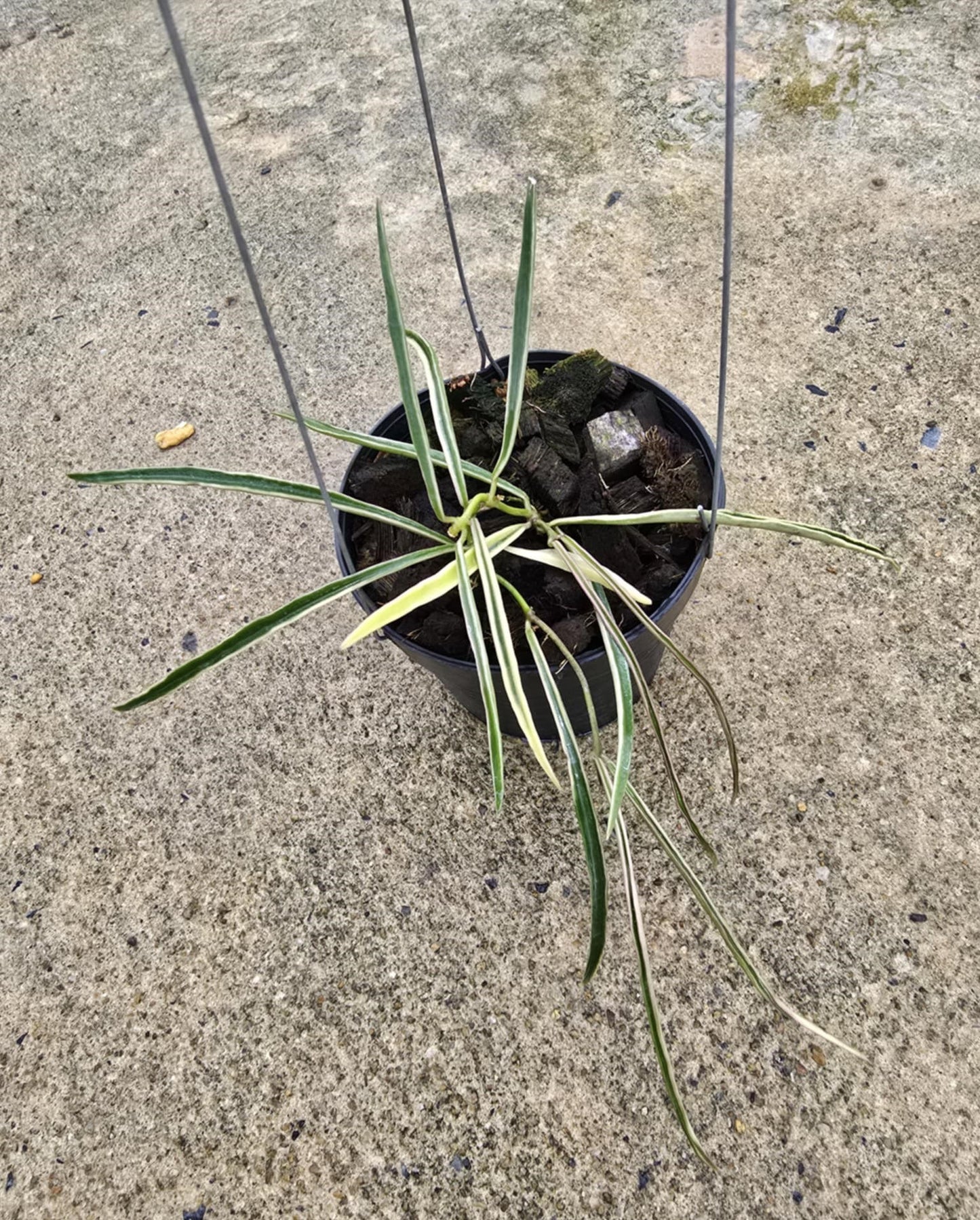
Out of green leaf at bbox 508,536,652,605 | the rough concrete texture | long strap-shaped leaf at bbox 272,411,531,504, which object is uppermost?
long strap-shaped leaf at bbox 272,411,531,504

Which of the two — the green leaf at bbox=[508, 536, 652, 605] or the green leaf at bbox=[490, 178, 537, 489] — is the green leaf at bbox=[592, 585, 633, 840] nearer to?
the green leaf at bbox=[508, 536, 652, 605]

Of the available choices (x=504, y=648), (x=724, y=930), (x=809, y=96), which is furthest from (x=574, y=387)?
(x=809, y=96)

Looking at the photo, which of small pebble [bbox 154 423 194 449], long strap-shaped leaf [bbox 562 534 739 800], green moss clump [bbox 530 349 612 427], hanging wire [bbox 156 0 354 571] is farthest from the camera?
small pebble [bbox 154 423 194 449]

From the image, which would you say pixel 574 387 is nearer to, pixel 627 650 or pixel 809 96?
pixel 627 650

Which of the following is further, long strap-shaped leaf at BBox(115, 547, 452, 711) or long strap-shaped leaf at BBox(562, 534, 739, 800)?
long strap-shaped leaf at BBox(562, 534, 739, 800)

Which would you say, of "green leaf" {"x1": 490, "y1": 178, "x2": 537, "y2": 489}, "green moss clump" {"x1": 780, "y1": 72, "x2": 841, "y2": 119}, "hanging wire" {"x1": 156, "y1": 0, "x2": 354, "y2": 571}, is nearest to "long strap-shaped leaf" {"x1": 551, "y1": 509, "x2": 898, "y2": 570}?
"green leaf" {"x1": 490, "y1": 178, "x2": 537, "y2": 489}

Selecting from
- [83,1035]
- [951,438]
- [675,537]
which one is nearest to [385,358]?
[675,537]
